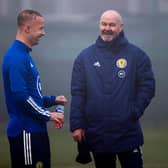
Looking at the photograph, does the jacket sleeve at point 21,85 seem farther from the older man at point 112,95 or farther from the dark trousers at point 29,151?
the older man at point 112,95

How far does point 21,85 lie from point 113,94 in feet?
1.94

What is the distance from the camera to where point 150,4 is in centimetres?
344

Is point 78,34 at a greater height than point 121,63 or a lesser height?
greater

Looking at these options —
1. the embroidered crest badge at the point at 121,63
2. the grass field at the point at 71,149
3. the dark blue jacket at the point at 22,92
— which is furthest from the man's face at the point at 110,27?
the grass field at the point at 71,149

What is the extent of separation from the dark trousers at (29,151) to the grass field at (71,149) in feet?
2.88

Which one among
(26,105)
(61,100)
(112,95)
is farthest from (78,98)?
(26,105)

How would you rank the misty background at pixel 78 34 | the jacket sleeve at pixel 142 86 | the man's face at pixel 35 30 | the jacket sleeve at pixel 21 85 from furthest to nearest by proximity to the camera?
the misty background at pixel 78 34
the jacket sleeve at pixel 142 86
the man's face at pixel 35 30
the jacket sleeve at pixel 21 85

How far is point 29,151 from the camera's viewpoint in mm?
2580

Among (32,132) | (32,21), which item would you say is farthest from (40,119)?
(32,21)

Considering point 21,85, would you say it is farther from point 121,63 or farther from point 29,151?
point 121,63

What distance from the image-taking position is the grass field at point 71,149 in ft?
11.5

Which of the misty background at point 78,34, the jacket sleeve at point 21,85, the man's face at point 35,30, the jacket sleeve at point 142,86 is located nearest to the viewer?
the jacket sleeve at point 21,85

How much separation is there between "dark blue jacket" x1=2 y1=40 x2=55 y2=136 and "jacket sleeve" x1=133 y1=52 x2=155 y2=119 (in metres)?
0.55

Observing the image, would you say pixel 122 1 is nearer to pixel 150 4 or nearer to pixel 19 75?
pixel 150 4
